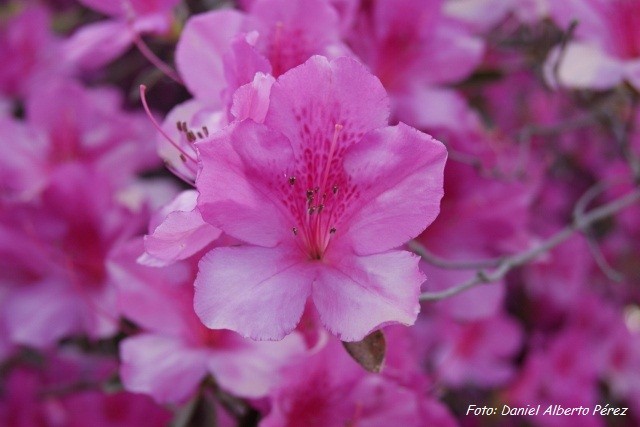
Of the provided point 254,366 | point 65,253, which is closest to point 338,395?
point 254,366

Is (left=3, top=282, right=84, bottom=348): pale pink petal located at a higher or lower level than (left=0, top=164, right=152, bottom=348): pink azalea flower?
lower

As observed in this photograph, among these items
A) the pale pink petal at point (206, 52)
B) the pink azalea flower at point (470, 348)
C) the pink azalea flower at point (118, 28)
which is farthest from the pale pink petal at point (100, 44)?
the pink azalea flower at point (470, 348)

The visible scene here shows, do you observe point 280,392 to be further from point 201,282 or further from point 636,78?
point 636,78

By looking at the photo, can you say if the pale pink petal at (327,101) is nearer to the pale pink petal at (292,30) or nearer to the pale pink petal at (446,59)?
the pale pink petal at (292,30)

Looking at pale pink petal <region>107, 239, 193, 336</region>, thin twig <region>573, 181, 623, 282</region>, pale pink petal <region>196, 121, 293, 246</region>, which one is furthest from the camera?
thin twig <region>573, 181, 623, 282</region>

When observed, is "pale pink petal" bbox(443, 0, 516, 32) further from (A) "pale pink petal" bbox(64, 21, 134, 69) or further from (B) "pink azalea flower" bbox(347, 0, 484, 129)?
(A) "pale pink petal" bbox(64, 21, 134, 69)

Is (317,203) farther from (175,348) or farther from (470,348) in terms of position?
(470,348)

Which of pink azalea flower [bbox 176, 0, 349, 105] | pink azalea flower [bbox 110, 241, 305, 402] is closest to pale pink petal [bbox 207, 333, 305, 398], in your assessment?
pink azalea flower [bbox 110, 241, 305, 402]

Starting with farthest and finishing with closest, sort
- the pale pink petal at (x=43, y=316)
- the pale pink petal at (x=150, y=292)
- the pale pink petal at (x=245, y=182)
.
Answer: the pale pink petal at (x=43, y=316) < the pale pink petal at (x=150, y=292) < the pale pink petal at (x=245, y=182)
